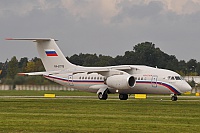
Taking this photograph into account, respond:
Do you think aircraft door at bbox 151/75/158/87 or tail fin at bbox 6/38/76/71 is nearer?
aircraft door at bbox 151/75/158/87

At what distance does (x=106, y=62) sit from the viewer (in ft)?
345

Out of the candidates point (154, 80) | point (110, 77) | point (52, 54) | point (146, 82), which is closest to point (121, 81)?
point (110, 77)

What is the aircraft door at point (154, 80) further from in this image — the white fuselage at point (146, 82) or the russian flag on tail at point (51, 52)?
the russian flag on tail at point (51, 52)

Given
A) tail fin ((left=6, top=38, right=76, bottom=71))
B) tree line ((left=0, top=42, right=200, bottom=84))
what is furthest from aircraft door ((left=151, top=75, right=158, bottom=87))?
tree line ((left=0, top=42, right=200, bottom=84))

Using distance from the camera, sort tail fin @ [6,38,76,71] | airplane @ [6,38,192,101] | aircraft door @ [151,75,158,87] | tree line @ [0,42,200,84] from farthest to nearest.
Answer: tree line @ [0,42,200,84] < tail fin @ [6,38,76,71] < aircraft door @ [151,75,158,87] < airplane @ [6,38,192,101]

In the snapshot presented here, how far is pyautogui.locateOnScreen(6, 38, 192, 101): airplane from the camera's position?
57844 millimetres

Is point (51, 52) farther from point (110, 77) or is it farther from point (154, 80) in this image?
point (154, 80)

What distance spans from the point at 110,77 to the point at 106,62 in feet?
149

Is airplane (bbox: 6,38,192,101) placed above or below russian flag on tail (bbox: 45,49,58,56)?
below

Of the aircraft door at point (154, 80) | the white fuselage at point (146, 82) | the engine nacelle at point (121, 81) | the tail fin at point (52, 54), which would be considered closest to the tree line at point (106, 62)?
the tail fin at point (52, 54)

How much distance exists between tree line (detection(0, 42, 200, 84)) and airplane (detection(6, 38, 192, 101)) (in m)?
9.55

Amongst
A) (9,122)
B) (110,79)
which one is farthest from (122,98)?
(9,122)

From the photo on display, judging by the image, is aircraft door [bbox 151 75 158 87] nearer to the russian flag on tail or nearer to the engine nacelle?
the engine nacelle

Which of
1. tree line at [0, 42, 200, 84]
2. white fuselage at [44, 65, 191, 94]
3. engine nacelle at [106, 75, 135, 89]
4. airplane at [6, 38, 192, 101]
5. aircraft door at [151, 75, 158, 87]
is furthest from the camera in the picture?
tree line at [0, 42, 200, 84]
